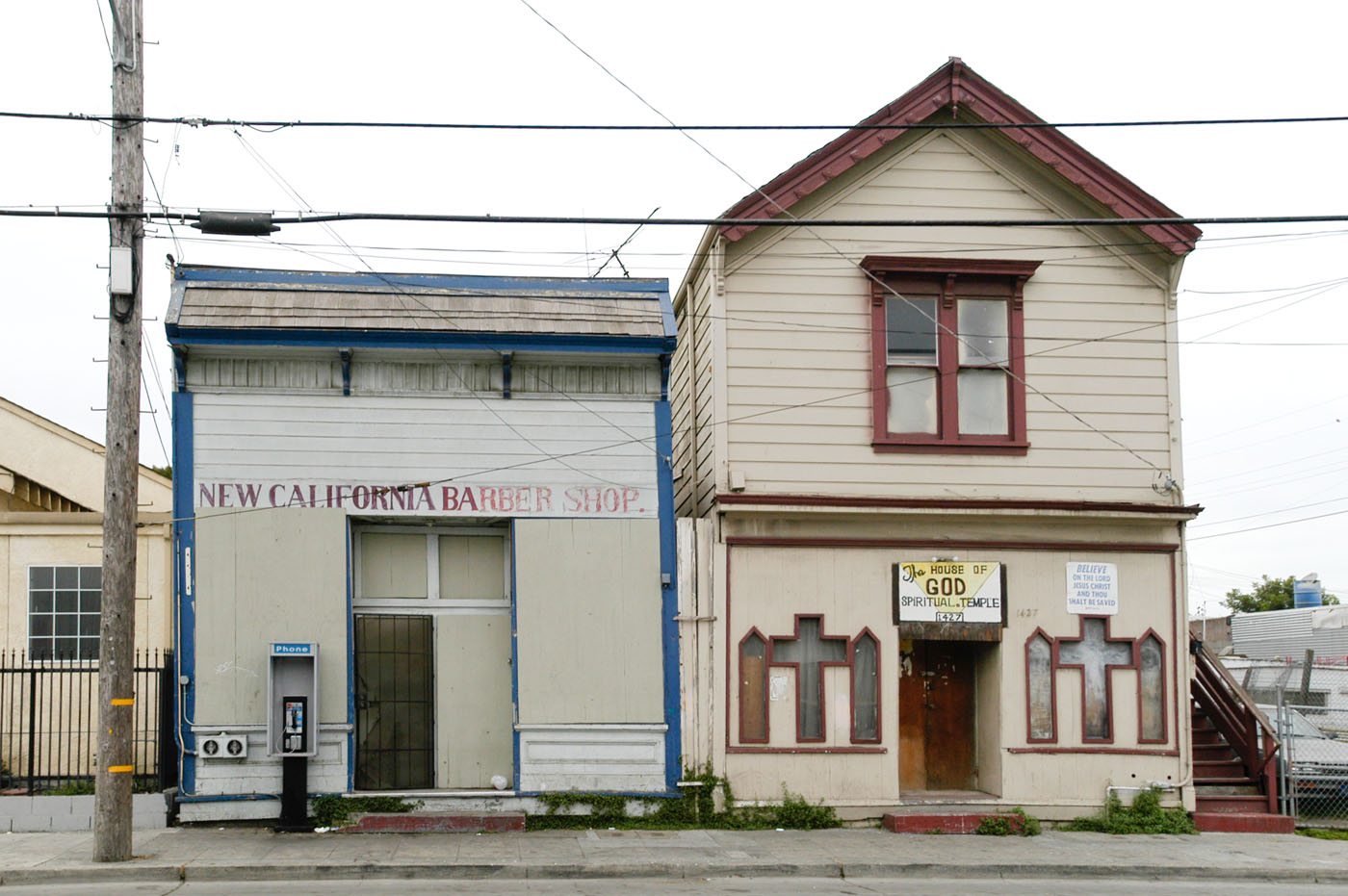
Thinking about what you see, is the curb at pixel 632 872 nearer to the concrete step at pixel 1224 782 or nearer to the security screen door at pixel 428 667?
the security screen door at pixel 428 667

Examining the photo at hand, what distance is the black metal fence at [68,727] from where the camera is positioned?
45.5ft

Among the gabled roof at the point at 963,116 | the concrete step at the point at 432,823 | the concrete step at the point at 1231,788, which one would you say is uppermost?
the gabled roof at the point at 963,116

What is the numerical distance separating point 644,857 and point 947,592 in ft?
15.9

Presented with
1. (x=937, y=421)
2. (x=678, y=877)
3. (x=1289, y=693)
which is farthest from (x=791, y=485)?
(x=1289, y=693)

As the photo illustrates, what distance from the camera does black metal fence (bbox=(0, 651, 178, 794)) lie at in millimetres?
13883

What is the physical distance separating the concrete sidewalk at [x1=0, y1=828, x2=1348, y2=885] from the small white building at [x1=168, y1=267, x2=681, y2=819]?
0.92m

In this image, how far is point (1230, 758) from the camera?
16.8m

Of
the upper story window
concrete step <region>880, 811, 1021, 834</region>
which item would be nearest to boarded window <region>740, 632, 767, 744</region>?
concrete step <region>880, 811, 1021, 834</region>

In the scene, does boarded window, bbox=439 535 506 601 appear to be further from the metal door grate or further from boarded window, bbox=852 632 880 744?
boarded window, bbox=852 632 880 744

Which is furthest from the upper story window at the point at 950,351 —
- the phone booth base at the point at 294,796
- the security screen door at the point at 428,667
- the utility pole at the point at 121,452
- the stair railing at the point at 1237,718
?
the utility pole at the point at 121,452

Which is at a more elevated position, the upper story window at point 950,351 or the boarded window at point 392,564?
the upper story window at point 950,351

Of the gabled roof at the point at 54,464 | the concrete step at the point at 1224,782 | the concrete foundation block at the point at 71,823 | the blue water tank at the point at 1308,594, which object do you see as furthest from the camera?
the blue water tank at the point at 1308,594

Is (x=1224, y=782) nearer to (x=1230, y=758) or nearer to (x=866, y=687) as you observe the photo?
(x=1230, y=758)

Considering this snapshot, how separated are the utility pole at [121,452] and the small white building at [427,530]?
1.61m
